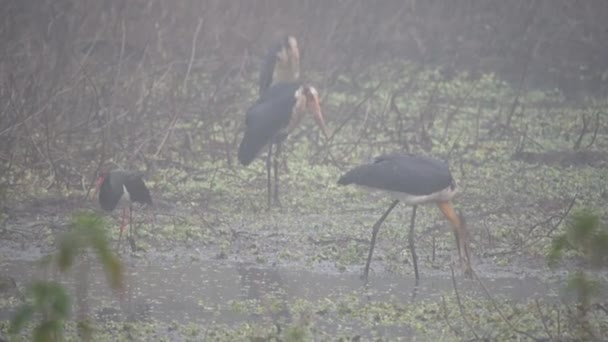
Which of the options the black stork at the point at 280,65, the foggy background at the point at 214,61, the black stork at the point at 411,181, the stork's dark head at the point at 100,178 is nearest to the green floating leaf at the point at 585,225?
the black stork at the point at 411,181

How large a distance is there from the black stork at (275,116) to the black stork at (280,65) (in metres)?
0.87

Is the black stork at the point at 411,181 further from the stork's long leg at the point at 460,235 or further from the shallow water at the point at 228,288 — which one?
the shallow water at the point at 228,288

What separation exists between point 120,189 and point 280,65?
3132 mm

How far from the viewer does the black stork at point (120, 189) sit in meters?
7.99

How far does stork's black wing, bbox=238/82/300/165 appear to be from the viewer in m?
9.36

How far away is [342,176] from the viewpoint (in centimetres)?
759

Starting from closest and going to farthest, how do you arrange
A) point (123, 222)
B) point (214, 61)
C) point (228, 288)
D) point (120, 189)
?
point (228, 288) → point (123, 222) → point (120, 189) → point (214, 61)

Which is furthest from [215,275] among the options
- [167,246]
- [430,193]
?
[430,193]

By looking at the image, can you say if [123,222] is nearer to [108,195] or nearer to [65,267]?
[108,195]

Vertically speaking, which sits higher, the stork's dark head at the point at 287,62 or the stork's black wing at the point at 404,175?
the stork's dark head at the point at 287,62

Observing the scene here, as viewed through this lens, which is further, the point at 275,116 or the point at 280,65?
the point at 280,65

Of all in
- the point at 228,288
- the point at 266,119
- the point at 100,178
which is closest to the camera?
the point at 228,288

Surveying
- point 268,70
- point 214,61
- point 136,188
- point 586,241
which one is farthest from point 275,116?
point 586,241

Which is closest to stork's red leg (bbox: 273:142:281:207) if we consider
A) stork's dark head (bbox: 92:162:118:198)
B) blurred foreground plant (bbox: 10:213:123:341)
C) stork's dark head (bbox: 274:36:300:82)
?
stork's dark head (bbox: 92:162:118:198)
